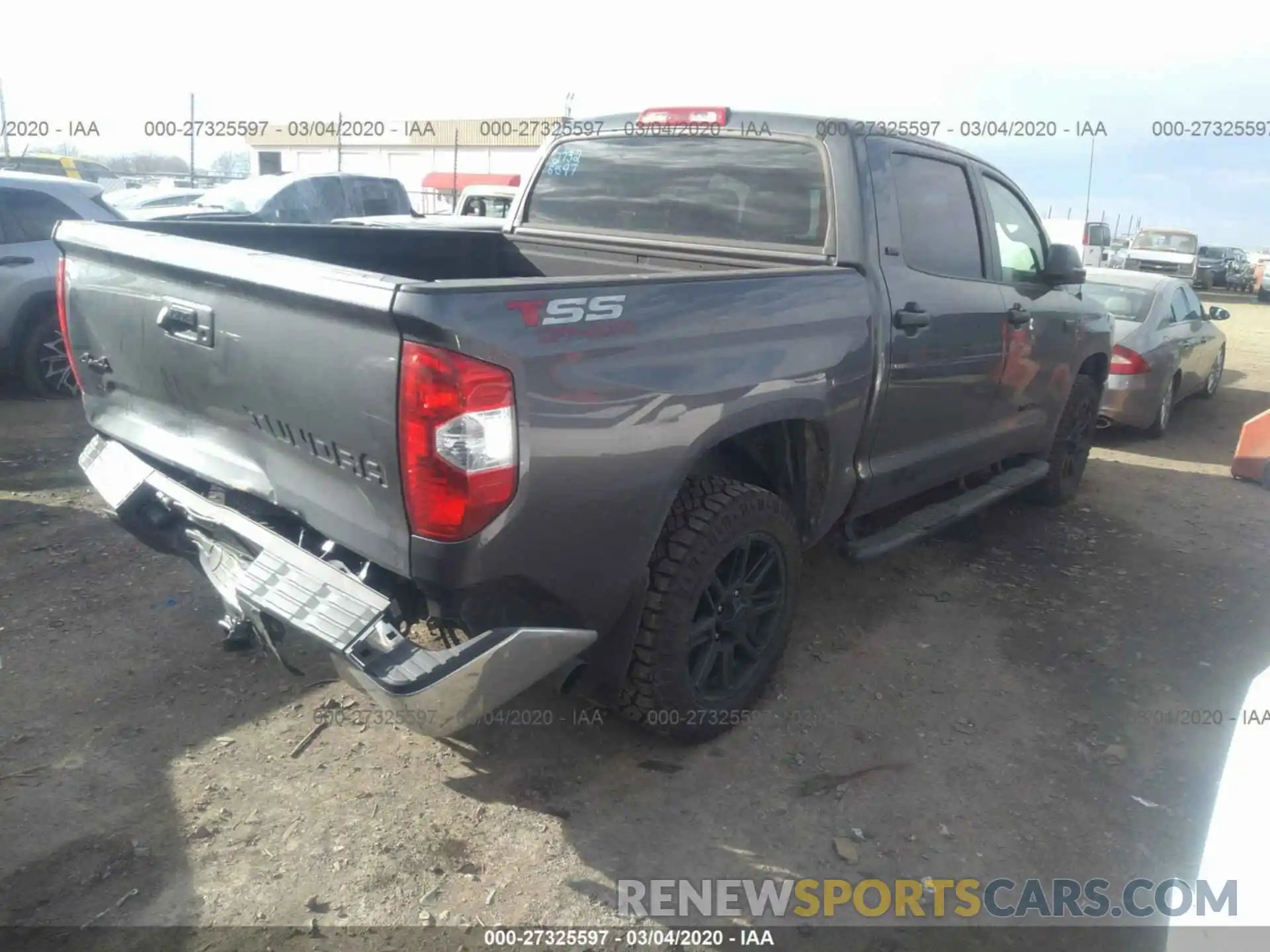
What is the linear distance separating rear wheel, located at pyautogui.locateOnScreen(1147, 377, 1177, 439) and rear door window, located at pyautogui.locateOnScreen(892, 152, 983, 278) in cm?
485

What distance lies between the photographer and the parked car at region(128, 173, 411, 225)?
12.4m

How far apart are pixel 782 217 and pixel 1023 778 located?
88.2 inches

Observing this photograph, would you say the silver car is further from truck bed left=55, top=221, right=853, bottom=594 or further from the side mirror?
truck bed left=55, top=221, right=853, bottom=594

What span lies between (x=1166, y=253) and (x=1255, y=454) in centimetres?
2129

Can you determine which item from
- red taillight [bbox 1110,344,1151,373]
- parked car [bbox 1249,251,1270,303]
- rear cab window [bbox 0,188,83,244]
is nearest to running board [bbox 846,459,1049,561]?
red taillight [bbox 1110,344,1151,373]

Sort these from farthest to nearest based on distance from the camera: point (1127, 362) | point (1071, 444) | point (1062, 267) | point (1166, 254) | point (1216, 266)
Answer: point (1216, 266), point (1166, 254), point (1127, 362), point (1071, 444), point (1062, 267)

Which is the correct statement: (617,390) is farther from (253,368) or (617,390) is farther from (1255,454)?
(1255,454)

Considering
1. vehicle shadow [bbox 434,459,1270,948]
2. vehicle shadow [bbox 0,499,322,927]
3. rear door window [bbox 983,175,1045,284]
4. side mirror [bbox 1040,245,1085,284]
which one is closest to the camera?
vehicle shadow [bbox 0,499,322,927]

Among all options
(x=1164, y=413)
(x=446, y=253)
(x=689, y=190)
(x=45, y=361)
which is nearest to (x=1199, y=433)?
(x=1164, y=413)

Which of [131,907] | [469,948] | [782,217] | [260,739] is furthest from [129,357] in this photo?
[782,217]

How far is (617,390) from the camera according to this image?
2.52 meters

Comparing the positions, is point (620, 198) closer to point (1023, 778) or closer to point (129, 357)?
point (129, 357)

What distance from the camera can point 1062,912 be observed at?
8.74 ft

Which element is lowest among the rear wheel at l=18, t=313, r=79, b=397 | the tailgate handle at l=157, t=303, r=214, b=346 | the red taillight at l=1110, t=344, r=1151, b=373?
the rear wheel at l=18, t=313, r=79, b=397
